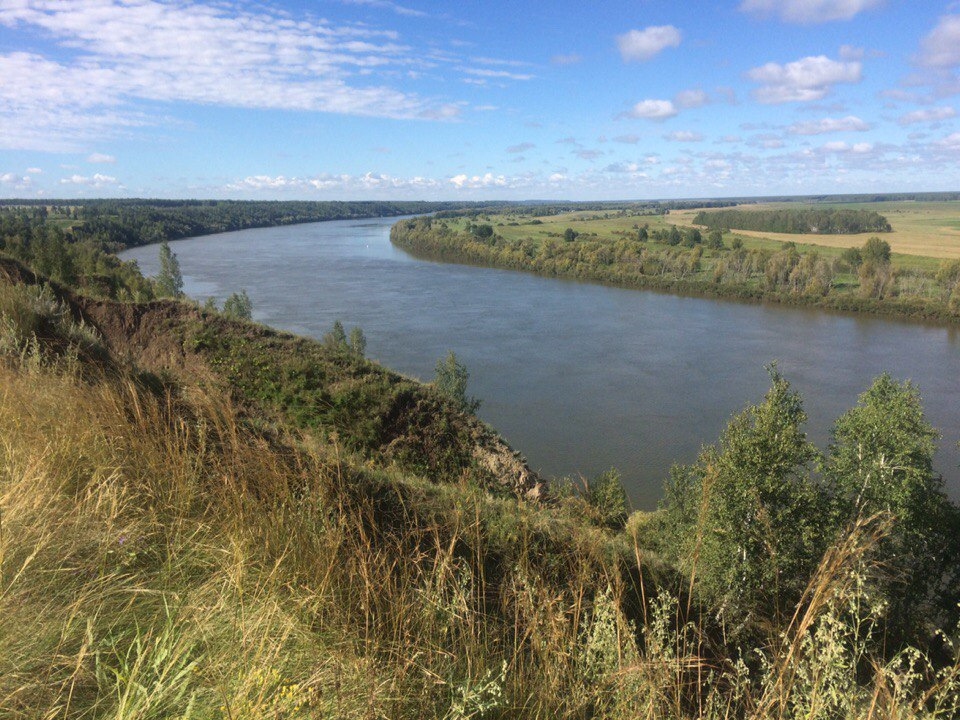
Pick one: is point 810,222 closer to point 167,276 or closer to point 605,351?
point 605,351

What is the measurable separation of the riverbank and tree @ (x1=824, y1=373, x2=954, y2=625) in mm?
38201

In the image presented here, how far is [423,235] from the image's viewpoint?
255ft

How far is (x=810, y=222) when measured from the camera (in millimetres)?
91062

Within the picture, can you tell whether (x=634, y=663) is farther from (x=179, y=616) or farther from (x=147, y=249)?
(x=147, y=249)

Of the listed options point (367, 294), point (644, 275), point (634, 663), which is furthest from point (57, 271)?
point (644, 275)

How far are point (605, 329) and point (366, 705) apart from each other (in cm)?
3498

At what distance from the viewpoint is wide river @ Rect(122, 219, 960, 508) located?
19.6m

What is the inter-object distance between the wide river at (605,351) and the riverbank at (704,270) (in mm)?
2672

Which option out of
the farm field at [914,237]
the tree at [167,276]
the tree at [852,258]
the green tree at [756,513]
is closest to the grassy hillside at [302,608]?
the green tree at [756,513]

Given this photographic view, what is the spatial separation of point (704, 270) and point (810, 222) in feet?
158

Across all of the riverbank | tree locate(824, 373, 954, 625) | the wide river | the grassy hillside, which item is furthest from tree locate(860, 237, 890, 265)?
the grassy hillside

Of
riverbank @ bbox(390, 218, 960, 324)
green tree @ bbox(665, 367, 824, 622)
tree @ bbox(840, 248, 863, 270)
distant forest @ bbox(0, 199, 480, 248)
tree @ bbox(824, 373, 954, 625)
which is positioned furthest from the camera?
distant forest @ bbox(0, 199, 480, 248)

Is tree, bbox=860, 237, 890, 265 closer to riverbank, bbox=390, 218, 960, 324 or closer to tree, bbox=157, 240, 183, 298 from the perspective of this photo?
riverbank, bbox=390, 218, 960, 324

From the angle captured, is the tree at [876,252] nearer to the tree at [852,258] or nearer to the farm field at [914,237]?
the tree at [852,258]
